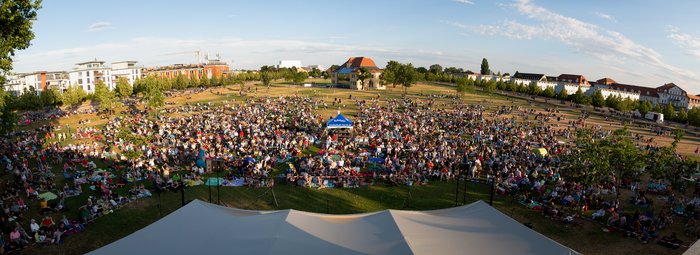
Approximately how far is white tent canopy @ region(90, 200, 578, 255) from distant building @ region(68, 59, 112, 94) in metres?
101

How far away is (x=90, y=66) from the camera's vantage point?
3688 inches

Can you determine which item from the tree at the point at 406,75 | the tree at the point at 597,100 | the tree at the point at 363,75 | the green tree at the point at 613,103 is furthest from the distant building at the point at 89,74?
the green tree at the point at 613,103

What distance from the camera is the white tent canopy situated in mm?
7902

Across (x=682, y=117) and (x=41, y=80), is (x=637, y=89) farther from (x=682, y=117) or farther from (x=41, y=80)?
(x=41, y=80)

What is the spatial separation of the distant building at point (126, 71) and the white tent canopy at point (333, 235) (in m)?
105

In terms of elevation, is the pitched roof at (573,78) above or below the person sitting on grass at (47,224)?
above

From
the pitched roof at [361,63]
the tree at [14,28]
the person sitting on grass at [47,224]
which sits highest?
the pitched roof at [361,63]

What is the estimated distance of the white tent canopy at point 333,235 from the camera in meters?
7.90

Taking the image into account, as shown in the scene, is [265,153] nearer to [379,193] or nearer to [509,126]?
[379,193]

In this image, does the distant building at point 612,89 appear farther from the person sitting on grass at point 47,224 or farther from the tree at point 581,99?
the person sitting on grass at point 47,224

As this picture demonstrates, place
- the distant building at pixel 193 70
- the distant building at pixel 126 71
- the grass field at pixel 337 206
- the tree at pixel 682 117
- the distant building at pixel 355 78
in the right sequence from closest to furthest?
1. the grass field at pixel 337 206
2. the tree at pixel 682 117
3. the distant building at pixel 355 78
4. the distant building at pixel 126 71
5. the distant building at pixel 193 70

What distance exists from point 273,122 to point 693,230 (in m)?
29.0

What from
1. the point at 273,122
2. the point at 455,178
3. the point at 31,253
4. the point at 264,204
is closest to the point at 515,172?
the point at 455,178

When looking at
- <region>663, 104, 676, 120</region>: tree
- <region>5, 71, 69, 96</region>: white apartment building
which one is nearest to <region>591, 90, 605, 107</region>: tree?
<region>663, 104, 676, 120</region>: tree
